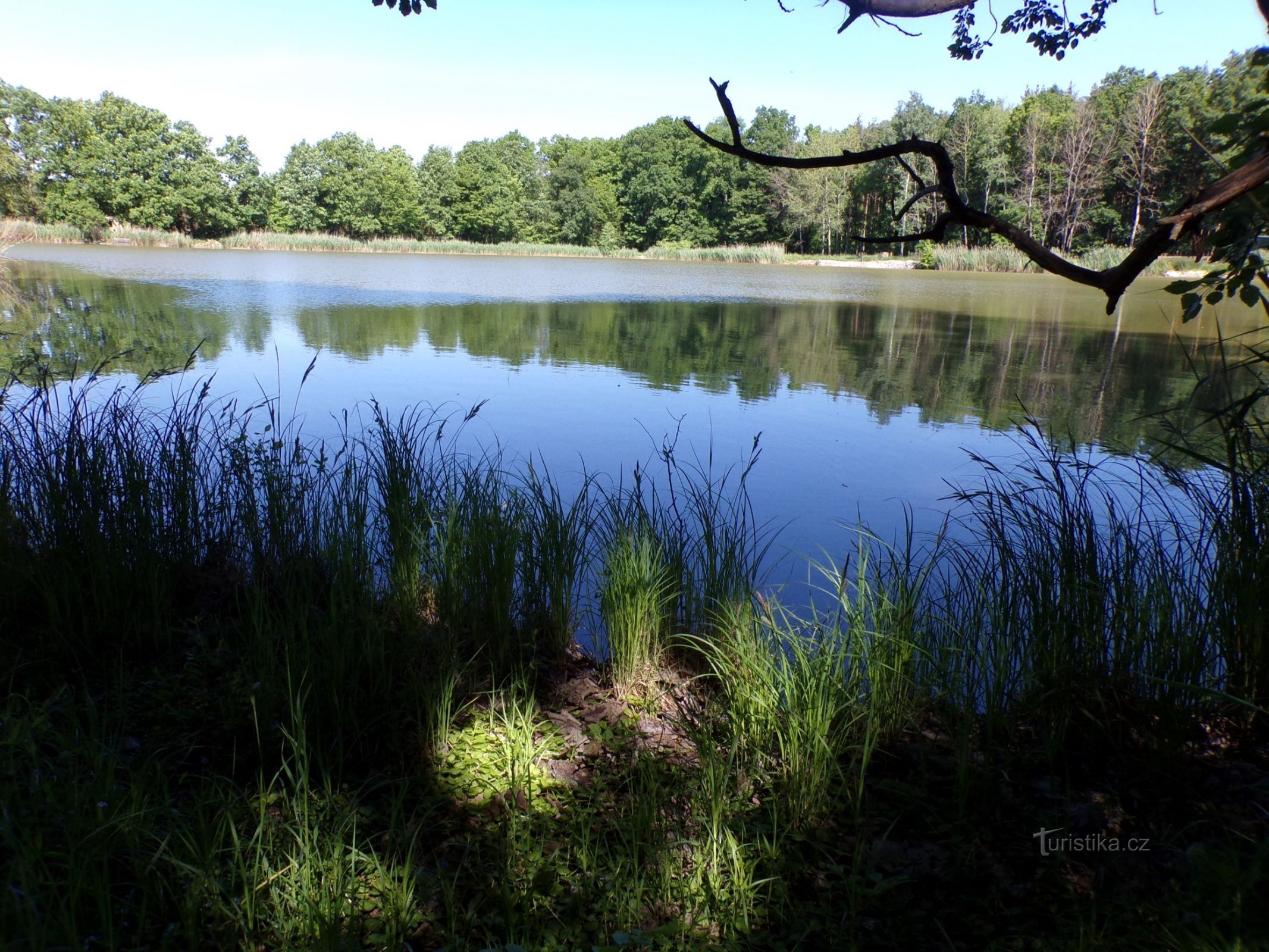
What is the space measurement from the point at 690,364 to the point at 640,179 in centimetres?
4315

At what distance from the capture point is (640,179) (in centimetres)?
4897

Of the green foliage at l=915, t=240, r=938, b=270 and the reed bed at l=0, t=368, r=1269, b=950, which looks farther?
the green foliage at l=915, t=240, r=938, b=270

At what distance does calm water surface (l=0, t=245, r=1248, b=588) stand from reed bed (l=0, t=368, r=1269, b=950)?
92 centimetres

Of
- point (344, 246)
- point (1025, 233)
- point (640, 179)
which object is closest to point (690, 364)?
point (1025, 233)

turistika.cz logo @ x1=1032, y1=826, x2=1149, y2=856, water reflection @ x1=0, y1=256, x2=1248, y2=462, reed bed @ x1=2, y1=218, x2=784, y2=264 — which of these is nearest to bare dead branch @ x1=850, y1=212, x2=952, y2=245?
turistika.cz logo @ x1=1032, y1=826, x2=1149, y2=856

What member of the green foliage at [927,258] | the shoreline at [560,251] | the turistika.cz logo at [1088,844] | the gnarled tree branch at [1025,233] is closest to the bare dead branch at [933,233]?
the gnarled tree branch at [1025,233]

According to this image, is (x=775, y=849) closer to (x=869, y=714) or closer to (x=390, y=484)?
(x=869, y=714)

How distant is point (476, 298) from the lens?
49.9 ft

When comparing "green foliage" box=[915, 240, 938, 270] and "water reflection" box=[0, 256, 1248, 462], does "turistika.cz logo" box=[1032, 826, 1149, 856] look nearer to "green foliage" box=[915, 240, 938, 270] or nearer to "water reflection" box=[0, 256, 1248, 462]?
"water reflection" box=[0, 256, 1248, 462]

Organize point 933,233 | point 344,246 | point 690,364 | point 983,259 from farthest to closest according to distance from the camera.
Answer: point 344,246, point 983,259, point 690,364, point 933,233

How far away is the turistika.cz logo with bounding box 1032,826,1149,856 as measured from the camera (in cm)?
169

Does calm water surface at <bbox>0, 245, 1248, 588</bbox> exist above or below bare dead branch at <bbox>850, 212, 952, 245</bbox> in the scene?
below

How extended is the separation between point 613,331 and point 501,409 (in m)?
5.25

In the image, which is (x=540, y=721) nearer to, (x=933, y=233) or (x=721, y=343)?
(x=933, y=233)
